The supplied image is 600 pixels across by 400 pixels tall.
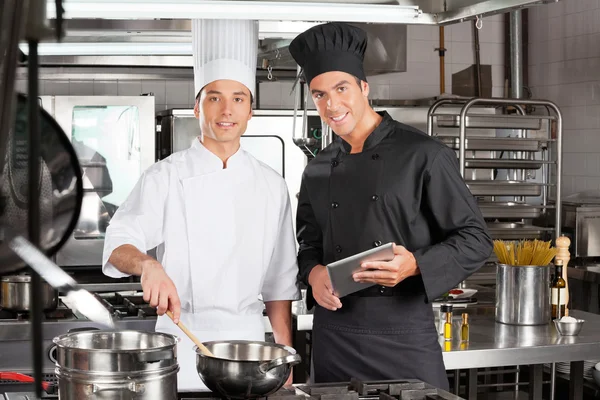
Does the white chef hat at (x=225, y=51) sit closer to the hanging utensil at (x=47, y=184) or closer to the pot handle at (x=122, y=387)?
the pot handle at (x=122, y=387)

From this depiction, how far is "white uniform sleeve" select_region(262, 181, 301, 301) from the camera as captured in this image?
2.37 meters

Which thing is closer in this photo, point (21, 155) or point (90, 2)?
point (21, 155)

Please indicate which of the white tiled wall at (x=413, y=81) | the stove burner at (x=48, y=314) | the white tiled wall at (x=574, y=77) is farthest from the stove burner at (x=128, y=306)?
the white tiled wall at (x=574, y=77)

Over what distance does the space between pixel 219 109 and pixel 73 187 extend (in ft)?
Answer: 6.31

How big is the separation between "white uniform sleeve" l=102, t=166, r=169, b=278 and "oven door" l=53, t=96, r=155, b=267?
2.82m

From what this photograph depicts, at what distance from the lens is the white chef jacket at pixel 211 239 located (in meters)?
2.25

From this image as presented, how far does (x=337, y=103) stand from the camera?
91.0 inches

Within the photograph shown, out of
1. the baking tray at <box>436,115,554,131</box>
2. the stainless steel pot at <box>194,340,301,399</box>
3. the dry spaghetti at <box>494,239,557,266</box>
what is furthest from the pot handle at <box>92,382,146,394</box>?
the baking tray at <box>436,115,554,131</box>

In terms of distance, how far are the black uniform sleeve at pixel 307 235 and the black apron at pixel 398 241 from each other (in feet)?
0.21

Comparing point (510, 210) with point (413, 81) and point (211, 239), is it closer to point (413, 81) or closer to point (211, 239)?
point (413, 81)

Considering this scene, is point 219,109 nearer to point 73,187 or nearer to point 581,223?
point 73,187

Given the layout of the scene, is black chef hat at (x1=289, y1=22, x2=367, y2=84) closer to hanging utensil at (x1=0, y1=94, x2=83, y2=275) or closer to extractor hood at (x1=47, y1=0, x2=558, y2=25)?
extractor hood at (x1=47, y1=0, x2=558, y2=25)

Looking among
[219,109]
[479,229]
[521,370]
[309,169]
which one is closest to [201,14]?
[219,109]

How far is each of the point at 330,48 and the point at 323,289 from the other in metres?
0.69
